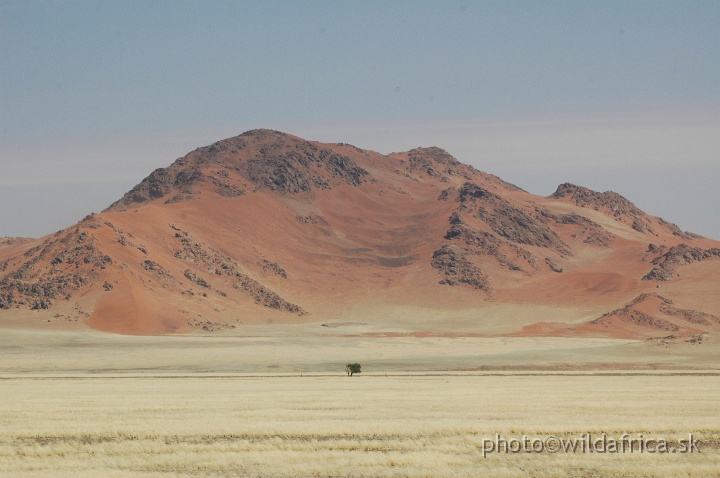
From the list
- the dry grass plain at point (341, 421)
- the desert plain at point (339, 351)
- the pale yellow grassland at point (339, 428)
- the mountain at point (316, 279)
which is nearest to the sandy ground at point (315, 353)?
the desert plain at point (339, 351)

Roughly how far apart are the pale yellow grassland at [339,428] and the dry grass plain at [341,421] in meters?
0.06

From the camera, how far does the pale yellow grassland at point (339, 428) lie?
2403cm

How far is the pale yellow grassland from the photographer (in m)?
24.0

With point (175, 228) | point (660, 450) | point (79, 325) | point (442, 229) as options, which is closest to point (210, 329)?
point (79, 325)

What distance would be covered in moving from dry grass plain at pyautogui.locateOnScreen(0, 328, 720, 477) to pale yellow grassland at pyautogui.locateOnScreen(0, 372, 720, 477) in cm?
6

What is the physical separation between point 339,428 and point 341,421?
2356mm

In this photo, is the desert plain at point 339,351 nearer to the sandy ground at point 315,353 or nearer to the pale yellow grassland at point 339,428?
the pale yellow grassland at point 339,428

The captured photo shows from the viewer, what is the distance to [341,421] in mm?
32469

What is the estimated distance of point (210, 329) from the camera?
426 ft

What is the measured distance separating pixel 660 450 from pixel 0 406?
27206 millimetres

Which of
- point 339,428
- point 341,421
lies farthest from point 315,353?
point 339,428

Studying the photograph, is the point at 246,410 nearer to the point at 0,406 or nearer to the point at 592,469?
the point at 0,406

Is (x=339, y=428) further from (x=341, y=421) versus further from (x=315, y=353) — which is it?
(x=315, y=353)

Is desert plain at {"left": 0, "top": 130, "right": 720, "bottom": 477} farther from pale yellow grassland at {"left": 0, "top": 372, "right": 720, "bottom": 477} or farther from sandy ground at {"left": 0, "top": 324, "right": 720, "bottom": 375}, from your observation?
sandy ground at {"left": 0, "top": 324, "right": 720, "bottom": 375}
